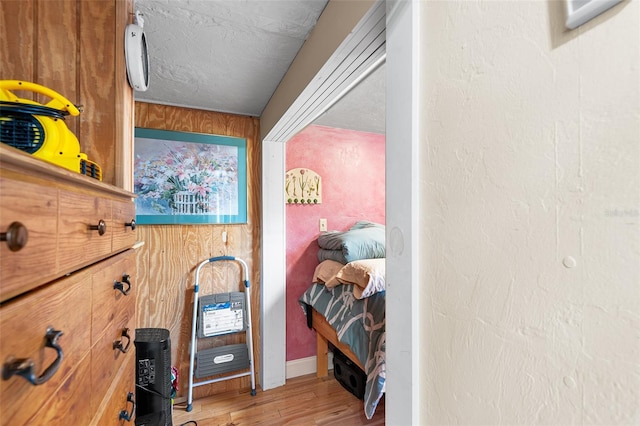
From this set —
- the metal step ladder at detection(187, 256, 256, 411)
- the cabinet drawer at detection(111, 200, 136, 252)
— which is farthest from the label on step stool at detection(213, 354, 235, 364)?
the cabinet drawer at detection(111, 200, 136, 252)

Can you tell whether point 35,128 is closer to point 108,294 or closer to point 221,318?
point 108,294

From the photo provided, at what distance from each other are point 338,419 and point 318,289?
872mm

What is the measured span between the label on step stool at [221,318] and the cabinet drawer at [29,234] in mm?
1757

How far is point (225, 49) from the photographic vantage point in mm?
1369

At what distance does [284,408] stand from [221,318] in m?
0.78

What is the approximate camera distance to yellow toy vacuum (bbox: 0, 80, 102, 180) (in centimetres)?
63

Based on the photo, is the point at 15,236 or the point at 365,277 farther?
the point at 365,277

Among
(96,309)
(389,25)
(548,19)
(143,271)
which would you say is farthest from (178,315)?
(548,19)

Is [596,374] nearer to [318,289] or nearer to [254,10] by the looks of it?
[254,10]

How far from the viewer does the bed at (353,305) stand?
4.83 ft

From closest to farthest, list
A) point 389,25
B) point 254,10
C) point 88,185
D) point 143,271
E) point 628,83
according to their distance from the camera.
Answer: point 628,83 < point 88,185 < point 389,25 < point 254,10 < point 143,271

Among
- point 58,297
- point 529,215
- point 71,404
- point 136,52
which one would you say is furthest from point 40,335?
point 136,52

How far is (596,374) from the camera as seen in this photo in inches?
14.5

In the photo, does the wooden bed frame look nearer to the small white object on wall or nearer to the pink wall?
the pink wall
